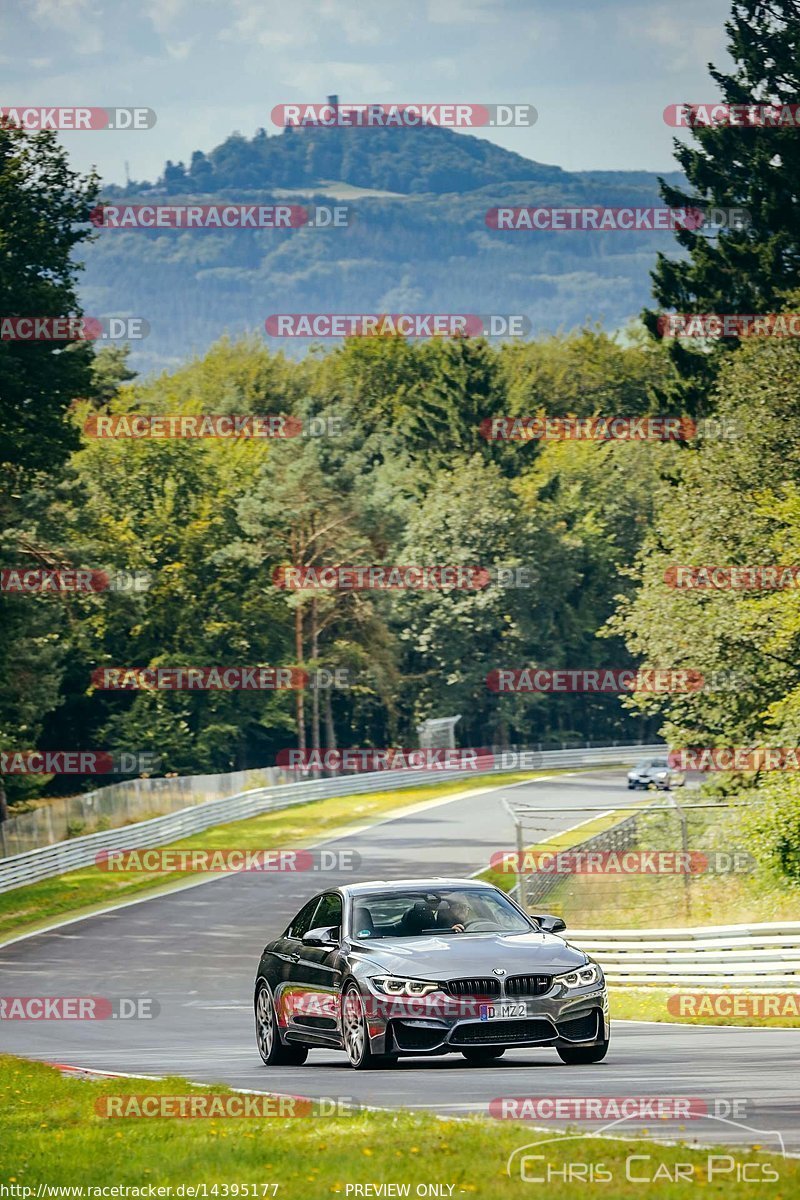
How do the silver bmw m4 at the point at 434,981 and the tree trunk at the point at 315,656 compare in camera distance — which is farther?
the tree trunk at the point at 315,656

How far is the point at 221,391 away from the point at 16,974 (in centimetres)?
8402

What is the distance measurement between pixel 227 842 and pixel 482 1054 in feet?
135

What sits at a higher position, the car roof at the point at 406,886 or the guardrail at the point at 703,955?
the car roof at the point at 406,886

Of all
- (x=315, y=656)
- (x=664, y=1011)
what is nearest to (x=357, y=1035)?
(x=664, y=1011)

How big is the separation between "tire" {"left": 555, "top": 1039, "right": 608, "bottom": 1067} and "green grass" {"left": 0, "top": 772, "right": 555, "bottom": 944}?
83.0 feet

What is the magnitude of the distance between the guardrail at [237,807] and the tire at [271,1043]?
28.1 m

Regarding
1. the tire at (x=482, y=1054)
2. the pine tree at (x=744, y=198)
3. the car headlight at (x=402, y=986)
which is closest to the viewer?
the car headlight at (x=402, y=986)

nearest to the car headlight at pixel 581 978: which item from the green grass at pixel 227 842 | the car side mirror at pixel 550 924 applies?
the car side mirror at pixel 550 924

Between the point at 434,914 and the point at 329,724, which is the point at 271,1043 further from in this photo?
the point at 329,724

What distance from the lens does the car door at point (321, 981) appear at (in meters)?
14.5

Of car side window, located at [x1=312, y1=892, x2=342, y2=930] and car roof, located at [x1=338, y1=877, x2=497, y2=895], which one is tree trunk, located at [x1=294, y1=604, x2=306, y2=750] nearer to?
car side window, located at [x1=312, y1=892, x2=342, y2=930]

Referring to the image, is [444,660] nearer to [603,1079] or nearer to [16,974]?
[16,974]

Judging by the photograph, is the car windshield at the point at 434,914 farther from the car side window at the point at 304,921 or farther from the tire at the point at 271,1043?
the tire at the point at 271,1043

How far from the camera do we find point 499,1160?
29.2 ft
